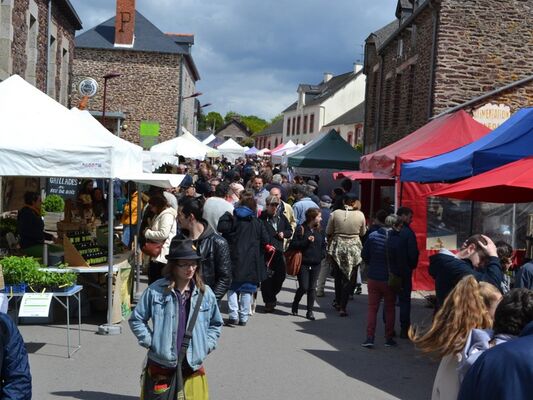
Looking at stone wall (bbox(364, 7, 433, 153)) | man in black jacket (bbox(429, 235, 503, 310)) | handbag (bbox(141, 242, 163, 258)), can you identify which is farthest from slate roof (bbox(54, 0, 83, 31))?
man in black jacket (bbox(429, 235, 503, 310))

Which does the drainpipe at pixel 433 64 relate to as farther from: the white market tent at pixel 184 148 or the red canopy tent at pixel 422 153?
the white market tent at pixel 184 148

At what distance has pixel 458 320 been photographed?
149 inches

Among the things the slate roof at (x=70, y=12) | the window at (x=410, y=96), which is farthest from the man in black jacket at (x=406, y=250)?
the slate roof at (x=70, y=12)

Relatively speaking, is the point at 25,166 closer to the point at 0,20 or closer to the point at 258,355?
the point at 258,355

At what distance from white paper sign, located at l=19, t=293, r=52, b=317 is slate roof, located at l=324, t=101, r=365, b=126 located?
43578 mm

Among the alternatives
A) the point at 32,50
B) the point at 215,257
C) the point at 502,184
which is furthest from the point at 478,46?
the point at 215,257

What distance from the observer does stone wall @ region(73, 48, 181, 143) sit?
136 ft

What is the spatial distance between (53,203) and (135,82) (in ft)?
80.5

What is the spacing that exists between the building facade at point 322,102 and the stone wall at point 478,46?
42775mm

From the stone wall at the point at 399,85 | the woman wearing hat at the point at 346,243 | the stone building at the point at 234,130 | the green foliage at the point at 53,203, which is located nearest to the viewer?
the woman wearing hat at the point at 346,243

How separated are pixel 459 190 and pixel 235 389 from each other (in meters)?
2.79

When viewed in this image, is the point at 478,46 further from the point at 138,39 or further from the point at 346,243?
the point at 138,39

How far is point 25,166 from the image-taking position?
25.0 feet

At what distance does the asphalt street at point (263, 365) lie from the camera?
21.6 feet
